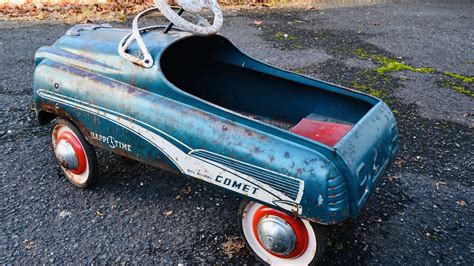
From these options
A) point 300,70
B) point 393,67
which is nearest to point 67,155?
point 300,70

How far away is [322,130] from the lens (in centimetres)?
271

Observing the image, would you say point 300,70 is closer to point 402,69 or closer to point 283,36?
point 402,69

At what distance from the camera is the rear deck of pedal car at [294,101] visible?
2.31 meters

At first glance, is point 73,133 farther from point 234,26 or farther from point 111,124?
point 234,26

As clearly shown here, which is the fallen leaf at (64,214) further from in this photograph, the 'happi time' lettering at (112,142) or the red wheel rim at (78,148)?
the 'happi time' lettering at (112,142)

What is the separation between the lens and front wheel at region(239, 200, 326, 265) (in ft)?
7.60

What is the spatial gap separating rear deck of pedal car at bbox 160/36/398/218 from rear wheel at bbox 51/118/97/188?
2.28 ft

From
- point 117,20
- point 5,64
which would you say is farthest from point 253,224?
point 117,20

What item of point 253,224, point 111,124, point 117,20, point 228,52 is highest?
point 228,52

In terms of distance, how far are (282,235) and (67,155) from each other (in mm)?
1521

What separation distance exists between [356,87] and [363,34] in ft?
6.63

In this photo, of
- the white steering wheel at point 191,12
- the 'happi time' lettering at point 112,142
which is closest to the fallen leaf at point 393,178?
the white steering wheel at point 191,12

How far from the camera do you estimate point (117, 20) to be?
6750 millimetres

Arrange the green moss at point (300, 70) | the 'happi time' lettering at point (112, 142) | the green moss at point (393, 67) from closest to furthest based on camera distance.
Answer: the 'happi time' lettering at point (112, 142), the green moss at point (300, 70), the green moss at point (393, 67)
